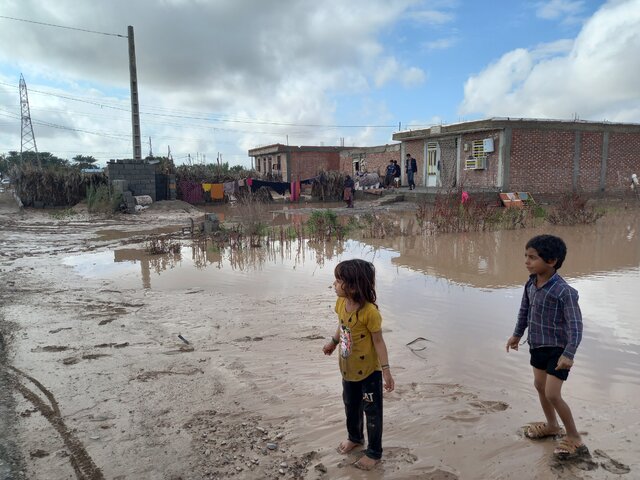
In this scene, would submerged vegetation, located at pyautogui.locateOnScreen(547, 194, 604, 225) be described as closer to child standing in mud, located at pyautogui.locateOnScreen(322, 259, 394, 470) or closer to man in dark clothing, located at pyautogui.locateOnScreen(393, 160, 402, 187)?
child standing in mud, located at pyautogui.locateOnScreen(322, 259, 394, 470)

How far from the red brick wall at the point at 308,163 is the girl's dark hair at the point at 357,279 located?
31.6 meters

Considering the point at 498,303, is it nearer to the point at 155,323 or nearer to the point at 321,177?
the point at 155,323

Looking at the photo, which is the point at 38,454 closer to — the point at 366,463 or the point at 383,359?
the point at 366,463

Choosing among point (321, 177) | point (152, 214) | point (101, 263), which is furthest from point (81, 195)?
point (101, 263)

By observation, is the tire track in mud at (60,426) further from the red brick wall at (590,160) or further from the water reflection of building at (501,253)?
the red brick wall at (590,160)

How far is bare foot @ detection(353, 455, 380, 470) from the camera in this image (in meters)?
2.53

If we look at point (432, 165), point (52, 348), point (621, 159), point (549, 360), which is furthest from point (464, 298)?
point (621, 159)

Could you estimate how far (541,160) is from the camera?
18.6 m

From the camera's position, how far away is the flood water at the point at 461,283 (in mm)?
3949

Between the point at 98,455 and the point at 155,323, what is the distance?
8.38 feet

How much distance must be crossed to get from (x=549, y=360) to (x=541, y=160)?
1817 cm

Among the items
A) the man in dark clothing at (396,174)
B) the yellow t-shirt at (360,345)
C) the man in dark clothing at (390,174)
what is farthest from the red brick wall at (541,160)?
the yellow t-shirt at (360,345)

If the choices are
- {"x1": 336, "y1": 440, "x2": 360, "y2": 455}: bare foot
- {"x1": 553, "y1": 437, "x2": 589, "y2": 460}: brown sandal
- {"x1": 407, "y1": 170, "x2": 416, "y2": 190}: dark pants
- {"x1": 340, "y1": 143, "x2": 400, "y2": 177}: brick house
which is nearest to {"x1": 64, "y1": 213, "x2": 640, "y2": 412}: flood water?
{"x1": 553, "y1": 437, "x2": 589, "y2": 460}: brown sandal

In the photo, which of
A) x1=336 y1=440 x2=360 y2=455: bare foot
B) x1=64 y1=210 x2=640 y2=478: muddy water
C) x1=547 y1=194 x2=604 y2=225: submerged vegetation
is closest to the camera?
x1=336 y1=440 x2=360 y2=455: bare foot
